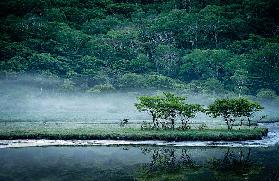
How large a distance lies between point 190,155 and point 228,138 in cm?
732

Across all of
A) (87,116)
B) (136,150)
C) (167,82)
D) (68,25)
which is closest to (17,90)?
(87,116)

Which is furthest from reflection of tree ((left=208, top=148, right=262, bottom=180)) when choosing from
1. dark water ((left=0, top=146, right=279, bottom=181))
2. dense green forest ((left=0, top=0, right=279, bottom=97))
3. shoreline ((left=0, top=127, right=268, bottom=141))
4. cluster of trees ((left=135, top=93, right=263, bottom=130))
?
dense green forest ((left=0, top=0, right=279, bottom=97))

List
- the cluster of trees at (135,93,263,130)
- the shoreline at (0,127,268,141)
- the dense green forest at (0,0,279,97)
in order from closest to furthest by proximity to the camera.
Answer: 1. the shoreline at (0,127,268,141)
2. the cluster of trees at (135,93,263,130)
3. the dense green forest at (0,0,279,97)

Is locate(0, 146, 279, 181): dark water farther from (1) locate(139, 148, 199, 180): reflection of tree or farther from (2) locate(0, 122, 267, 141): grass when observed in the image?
(2) locate(0, 122, 267, 141): grass

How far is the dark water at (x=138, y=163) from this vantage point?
28325mm

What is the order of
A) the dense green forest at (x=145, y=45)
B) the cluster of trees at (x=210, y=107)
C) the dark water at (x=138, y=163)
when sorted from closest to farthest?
the dark water at (x=138, y=163) < the cluster of trees at (x=210, y=107) < the dense green forest at (x=145, y=45)

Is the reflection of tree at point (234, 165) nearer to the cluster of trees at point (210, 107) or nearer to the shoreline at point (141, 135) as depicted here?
the shoreline at point (141, 135)

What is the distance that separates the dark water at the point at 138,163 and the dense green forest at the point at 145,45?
44282 millimetres

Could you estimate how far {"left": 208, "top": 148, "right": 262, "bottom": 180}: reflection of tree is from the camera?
2897 centimetres

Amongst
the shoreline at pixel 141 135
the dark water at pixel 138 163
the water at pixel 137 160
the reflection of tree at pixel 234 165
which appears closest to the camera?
the dark water at pixel 138 163

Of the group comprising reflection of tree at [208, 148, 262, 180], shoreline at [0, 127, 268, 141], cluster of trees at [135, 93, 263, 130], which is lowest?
reflection of tree at [208, 148, 262, 180]

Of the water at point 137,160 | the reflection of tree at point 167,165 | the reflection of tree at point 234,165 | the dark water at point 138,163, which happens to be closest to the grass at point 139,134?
the water at point 137,160

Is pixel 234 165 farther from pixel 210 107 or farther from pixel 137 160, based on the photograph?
pixel 210 107

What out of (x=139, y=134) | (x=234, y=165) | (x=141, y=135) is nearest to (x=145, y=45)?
(x=139, y=134)
